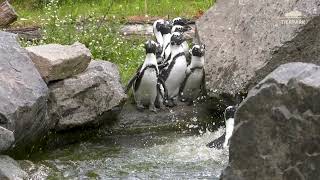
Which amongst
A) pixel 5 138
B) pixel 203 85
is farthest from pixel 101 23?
pixel 5 138

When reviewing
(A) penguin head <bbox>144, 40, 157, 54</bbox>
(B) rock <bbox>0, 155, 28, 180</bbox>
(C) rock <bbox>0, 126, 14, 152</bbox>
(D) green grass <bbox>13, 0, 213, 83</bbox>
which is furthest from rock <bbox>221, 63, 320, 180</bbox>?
(D) green grass <bbox>13, 0, 213, 83</bbox>

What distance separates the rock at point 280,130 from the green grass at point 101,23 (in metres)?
5.05

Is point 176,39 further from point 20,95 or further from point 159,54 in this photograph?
point 20,95

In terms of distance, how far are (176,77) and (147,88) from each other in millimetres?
534

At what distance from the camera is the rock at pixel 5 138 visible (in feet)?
21.8

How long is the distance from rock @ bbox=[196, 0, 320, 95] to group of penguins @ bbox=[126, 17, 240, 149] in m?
0.21

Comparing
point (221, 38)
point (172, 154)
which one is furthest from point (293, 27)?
point (172, 154)

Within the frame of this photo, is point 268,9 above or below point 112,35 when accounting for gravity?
above

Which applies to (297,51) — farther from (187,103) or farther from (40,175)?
(40,175)

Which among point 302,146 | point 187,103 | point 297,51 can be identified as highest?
point 302,146

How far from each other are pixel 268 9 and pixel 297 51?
92 centimetres

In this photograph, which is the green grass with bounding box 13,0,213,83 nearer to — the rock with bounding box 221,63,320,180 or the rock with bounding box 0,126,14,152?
the rock with bounding box 0,126,14,152

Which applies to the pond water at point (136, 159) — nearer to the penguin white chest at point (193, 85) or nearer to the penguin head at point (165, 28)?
the penguin white chest at point (193, 85)

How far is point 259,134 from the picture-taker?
205 inches
